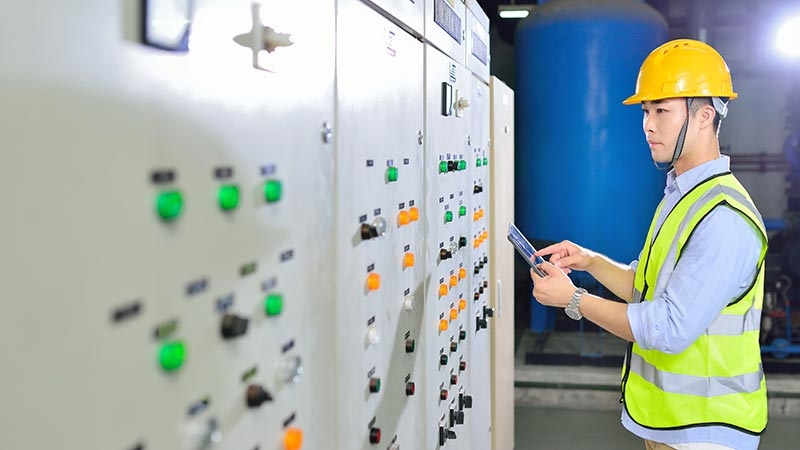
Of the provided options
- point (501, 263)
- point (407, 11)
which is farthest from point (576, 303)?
Result: point (501, 263)

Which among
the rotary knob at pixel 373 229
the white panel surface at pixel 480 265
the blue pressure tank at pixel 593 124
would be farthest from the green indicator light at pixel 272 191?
the blue pressure tank at pixel 593 124

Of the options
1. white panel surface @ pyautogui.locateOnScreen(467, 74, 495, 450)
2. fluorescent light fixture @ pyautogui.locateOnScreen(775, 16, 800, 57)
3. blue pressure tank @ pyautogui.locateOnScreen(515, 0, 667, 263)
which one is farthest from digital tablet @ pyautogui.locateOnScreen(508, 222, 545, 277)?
fluorescent light fixture @ pyautogui.locateOnScreen(775, 16, 800, 57)

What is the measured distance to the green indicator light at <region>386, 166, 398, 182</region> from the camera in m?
1.68

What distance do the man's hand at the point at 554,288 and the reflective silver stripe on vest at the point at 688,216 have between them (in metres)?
0.22

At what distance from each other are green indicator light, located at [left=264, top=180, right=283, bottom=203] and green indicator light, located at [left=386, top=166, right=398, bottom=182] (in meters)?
0.60

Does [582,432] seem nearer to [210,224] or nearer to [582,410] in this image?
[582,410]

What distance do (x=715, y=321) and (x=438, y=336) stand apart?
2.49ft

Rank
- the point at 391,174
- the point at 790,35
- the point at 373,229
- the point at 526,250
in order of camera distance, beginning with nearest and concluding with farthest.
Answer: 1. the point at 373,229
2. the point at 391,174
3. the point at 526,250
4. the point at 790,35

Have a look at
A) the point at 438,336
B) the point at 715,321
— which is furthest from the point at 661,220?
the point at 438,336

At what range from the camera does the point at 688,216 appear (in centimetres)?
194

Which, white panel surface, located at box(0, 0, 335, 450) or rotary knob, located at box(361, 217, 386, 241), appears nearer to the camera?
white panel surface, located at box(0, 0, 335, 450)

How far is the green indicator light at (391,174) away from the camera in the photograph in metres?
1.68

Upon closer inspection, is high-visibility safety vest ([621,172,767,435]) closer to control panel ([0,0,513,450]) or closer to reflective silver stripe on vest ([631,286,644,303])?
reflective silver stripe on vest ([631,286,644,303])

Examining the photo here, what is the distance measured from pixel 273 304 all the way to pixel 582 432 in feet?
12.3
